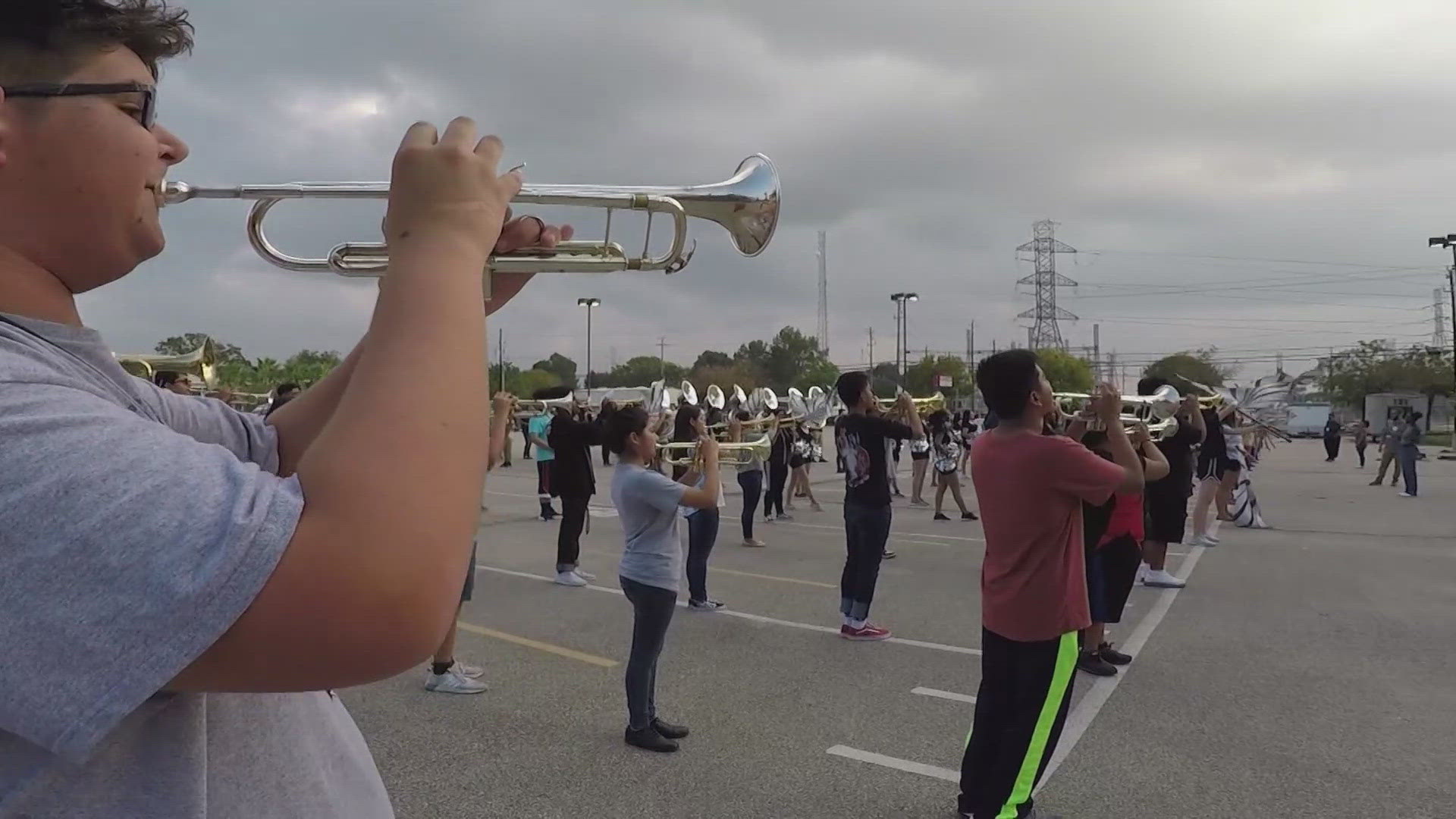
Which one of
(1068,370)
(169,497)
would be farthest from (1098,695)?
(1068,370)

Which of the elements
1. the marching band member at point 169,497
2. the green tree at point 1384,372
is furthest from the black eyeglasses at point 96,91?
the green tree at point 1384,372

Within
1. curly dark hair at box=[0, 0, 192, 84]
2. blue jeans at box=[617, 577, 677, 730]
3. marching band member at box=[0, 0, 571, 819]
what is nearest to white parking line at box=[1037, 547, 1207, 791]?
blue jeans at box=[617, 577, 677, 730]

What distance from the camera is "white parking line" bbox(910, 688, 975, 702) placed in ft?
16.5

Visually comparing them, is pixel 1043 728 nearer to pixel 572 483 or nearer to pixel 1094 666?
pixel 1094 666

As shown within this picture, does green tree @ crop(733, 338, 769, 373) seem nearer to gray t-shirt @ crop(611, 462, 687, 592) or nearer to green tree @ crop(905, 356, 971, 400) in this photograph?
green tree @ crop(905, 356, 971, 400)

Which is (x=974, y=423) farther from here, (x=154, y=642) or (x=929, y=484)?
(x=154, y=642)

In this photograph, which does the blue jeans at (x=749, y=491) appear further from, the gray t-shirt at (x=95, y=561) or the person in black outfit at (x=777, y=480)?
the gray t-shirt at (x=95, y=561)

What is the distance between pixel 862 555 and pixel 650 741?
99.8 inches

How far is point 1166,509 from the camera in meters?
7.84

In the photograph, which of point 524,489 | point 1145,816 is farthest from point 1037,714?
point 524,489

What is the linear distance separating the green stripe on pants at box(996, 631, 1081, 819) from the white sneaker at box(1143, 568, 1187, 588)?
16.6ft

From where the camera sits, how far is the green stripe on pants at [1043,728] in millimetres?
3441

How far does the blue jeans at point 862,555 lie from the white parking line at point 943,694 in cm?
114

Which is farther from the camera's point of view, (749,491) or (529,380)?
(529,380)
